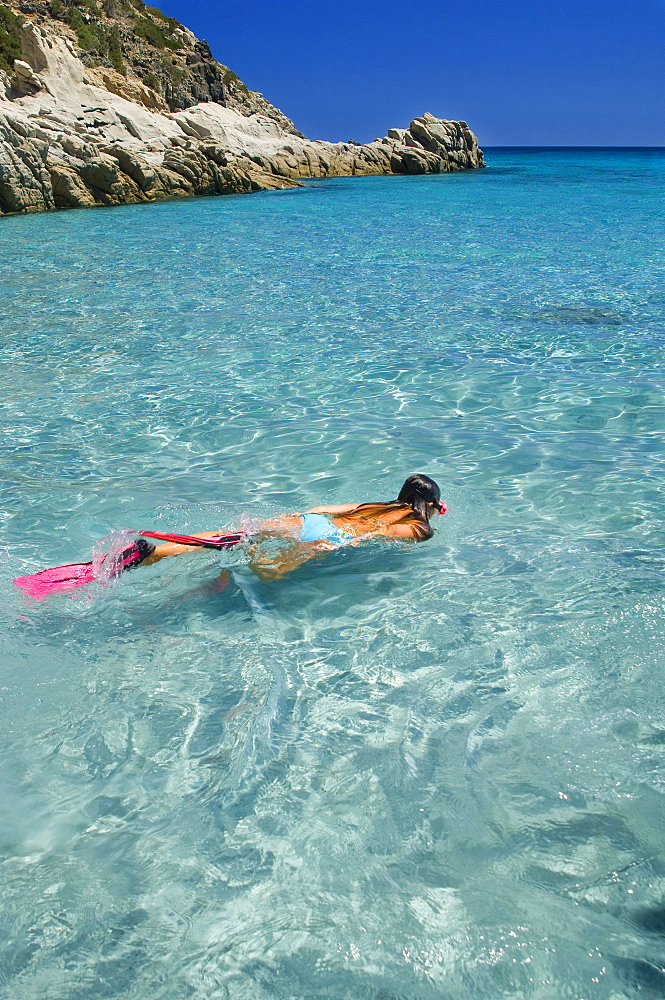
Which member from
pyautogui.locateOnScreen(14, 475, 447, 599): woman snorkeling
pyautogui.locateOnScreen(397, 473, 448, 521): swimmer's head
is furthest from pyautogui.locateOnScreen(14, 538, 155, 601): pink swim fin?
pyautogui.locateOnScreen(397, 473, 448, 521): swimmer's head

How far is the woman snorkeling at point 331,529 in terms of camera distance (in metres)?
4.78

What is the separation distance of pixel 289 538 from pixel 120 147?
31680 mm

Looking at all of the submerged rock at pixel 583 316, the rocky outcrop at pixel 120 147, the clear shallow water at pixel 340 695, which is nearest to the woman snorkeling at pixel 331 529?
the clear shallow water at pixel 340 695

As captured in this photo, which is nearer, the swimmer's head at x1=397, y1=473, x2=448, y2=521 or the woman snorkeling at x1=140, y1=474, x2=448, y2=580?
the woman snorkeling at x1=140, y1=474, x2=448, y2=580

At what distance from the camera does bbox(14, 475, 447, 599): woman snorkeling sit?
458 centimetres

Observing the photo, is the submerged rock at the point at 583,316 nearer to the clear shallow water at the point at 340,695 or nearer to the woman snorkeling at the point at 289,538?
the clear shallow water at the point at 340,695

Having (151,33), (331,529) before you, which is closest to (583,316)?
(331,529)

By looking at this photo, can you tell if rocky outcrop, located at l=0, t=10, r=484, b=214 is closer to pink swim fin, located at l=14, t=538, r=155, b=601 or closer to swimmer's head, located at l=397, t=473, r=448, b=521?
pink swim fin, located at l=14, t=538, r=155, b=601

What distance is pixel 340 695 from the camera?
12.1 feet

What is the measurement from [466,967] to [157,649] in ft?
7.53

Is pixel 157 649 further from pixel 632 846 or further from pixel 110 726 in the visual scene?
pixel 632 846

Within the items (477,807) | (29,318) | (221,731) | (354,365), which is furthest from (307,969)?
(29,318)

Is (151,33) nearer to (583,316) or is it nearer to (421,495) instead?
(583,316)

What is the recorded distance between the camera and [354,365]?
375 inches
